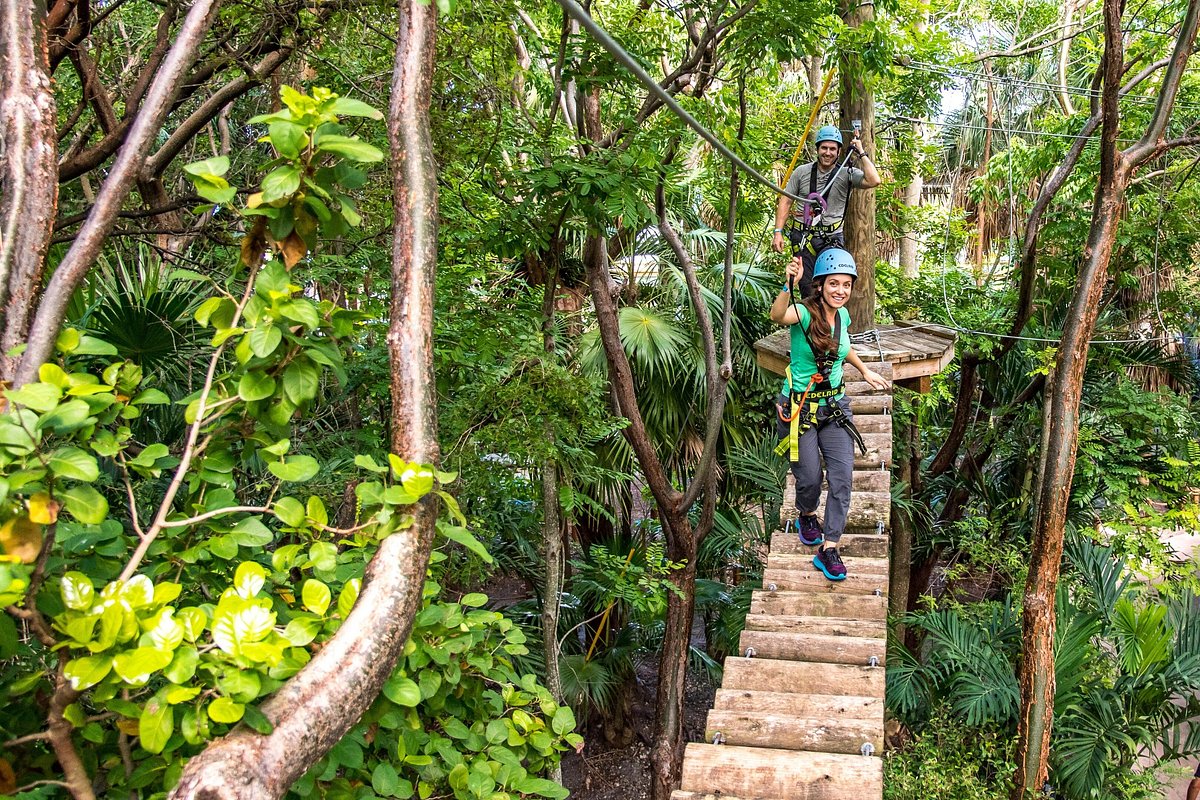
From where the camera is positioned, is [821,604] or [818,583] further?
[818,583]

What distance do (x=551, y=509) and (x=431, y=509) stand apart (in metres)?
4.42

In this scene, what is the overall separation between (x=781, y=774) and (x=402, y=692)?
1.98m

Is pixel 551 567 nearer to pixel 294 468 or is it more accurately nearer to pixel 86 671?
pixel 294 468

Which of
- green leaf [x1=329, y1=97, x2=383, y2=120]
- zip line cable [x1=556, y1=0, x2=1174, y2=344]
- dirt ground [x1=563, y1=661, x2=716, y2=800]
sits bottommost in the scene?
dirt ground [x1=563, y1=661, x2=716, y2=800]

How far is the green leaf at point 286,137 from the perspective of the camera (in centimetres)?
153

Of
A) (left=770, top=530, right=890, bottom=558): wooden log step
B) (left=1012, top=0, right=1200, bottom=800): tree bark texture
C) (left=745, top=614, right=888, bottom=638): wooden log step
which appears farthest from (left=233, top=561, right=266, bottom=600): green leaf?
(left=1012, top=0, right=1200, bottom=800): tree bark texture

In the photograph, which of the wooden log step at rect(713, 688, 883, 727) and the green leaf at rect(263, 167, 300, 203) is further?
the wooden log step at rect(713, 688, 883, 727)

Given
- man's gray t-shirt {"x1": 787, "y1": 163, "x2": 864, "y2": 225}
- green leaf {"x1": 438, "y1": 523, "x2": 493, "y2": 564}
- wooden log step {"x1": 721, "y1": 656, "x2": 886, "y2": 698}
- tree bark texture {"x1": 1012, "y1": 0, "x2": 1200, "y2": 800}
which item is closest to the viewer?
green leaf {"x1": 438, "y1": 523, "x2": 493, "y2": 564}

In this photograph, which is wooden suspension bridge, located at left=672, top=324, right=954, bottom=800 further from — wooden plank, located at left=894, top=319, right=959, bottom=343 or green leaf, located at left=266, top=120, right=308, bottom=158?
green leaf, located at left=266, top=120, right=308, bottom=158

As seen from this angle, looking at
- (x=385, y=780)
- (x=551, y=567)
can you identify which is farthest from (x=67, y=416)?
(x=551, y=567)

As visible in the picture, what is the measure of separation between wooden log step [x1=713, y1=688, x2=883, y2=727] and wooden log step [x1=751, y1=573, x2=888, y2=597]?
23.1 inches

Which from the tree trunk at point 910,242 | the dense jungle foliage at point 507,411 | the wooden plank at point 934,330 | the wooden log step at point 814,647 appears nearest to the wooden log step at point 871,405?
the wooden plank at point 934,330

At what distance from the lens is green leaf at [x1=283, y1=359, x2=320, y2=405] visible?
1673 millimetres

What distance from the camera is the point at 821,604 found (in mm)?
4168
